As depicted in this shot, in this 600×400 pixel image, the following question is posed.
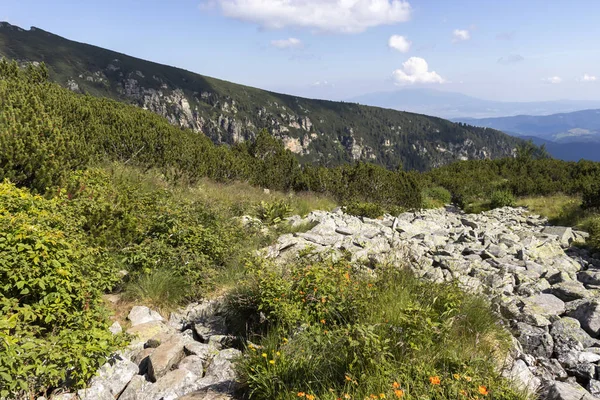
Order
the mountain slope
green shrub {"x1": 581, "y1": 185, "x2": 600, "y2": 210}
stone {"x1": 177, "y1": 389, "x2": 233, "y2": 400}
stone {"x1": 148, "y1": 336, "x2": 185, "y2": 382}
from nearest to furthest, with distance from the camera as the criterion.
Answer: stone {"x1": 177, "y1": 389, "x2": 233, "y2": 400} < stone {"x1": 148, "y1": 336, "x2": 185, "y2": 382} < green shrub {"x1": 581, "y1": 185, "x2": 600, "y2": 210} < the mountain slope

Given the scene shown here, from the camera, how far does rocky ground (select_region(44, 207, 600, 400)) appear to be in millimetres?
3375

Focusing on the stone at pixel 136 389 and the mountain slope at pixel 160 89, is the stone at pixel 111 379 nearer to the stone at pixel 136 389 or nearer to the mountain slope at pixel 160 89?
the stone at pixel 136 389

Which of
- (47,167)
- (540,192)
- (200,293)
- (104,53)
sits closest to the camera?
A: (200,293)

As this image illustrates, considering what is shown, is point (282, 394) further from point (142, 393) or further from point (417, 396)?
point (142, 393)

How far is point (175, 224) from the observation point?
6074 mm

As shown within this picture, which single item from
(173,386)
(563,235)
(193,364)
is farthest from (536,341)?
(563,235)

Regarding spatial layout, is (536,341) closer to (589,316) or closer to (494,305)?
(494,305)

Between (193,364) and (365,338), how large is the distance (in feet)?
6.63

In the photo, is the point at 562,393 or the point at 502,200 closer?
the point at 562,393

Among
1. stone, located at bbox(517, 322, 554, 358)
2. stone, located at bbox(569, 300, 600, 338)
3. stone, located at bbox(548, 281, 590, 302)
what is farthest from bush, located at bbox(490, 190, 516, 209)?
stone, located at bbox(517, 322, 554, 358)

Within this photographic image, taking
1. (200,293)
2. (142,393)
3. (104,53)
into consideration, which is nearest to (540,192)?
(200,293)

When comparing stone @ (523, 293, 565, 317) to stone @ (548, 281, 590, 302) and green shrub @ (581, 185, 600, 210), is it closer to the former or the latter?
stone @ (548, 281, 590, 302)

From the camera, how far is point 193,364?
3711 millimetres

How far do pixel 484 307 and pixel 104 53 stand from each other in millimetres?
212191
